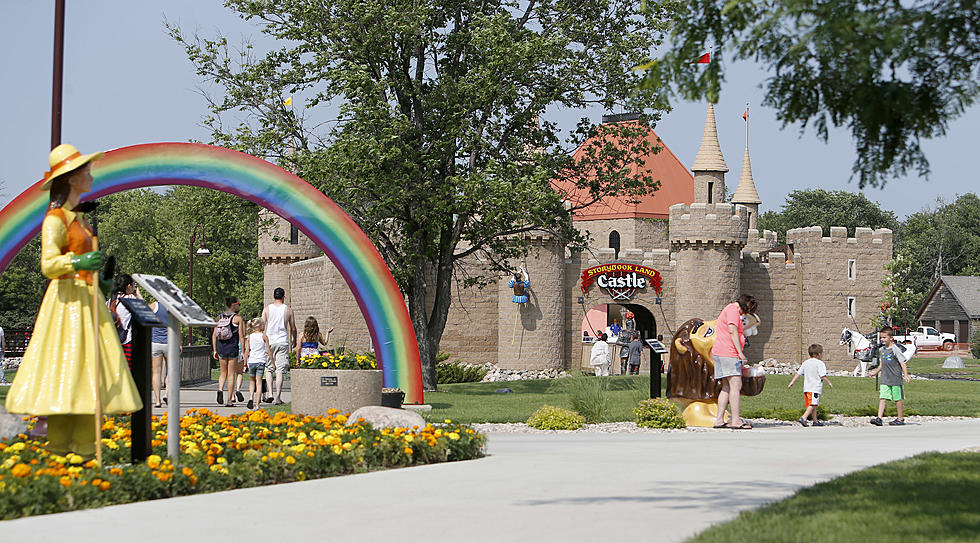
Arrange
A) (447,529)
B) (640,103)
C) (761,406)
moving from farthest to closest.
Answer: (640,103)
(761,406)
(447,529)

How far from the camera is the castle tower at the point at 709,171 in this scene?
55.9 metres

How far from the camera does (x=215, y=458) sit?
9086mm

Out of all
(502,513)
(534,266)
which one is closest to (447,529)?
(502,513)

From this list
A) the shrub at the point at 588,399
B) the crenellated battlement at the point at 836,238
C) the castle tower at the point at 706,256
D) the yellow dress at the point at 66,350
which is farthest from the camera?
the crenellated battlement at the point at 836,238

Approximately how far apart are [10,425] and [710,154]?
4889 cm

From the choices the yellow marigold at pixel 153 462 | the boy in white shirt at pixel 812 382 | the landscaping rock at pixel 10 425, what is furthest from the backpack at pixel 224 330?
the yellow marigold at pixel 153 462

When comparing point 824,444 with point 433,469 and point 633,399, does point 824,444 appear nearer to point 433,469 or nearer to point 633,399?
point 433,469

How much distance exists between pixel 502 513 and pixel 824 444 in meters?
6.26

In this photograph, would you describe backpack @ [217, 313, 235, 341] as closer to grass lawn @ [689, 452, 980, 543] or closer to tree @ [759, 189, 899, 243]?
grass lawn @ [689, 452, 980, 543]

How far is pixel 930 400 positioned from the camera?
70.1 feet

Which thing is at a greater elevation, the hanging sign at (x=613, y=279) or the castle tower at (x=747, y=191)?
the castle tower at (x=747, y=191)

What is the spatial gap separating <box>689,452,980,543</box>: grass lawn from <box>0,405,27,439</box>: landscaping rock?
22.4 feet

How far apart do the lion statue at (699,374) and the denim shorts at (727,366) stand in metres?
0.44

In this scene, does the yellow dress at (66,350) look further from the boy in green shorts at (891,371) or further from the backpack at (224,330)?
the boy in green shorts at (891,371)
